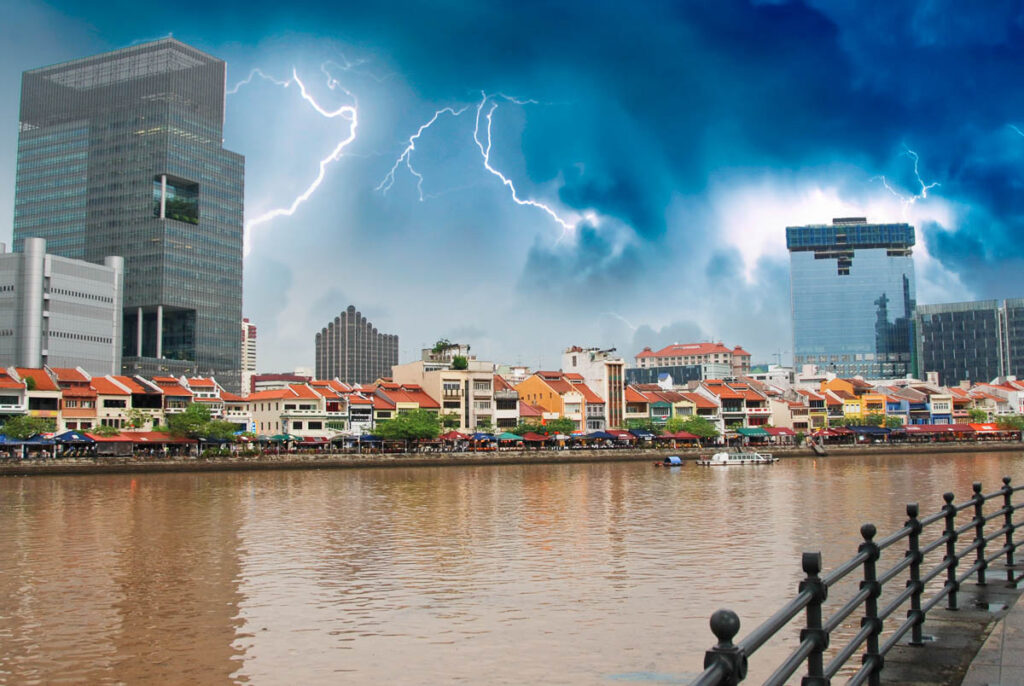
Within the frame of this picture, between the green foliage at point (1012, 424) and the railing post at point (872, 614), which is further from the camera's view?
the green foliage at point (1012, 424)

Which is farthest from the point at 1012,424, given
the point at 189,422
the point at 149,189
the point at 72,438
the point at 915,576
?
the point at 915,576

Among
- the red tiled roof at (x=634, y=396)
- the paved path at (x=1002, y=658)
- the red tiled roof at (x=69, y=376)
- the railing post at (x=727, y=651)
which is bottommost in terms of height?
the paved path at (x=1002, y=658)

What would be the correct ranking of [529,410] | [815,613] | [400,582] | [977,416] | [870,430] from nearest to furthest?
1. [815,613]
2. [400,582]
3. [529,410]
4. [870,430]
5. [977,416]

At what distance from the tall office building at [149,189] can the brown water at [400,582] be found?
121 m

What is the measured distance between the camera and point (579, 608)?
21.6 m

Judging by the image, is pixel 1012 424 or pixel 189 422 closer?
pixel 189 422

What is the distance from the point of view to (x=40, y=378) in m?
97.1

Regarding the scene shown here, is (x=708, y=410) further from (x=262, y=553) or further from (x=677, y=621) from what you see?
(x=677, y=621)

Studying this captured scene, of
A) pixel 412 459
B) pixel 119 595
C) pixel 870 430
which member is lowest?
pixel 119 595

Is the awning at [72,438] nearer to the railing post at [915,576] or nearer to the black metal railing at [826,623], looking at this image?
the black metal railing at [826,623]

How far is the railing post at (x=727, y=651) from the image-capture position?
4.77 m

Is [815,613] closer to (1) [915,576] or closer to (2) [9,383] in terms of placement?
(1) [915,576]

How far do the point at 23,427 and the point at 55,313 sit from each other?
61563 mm

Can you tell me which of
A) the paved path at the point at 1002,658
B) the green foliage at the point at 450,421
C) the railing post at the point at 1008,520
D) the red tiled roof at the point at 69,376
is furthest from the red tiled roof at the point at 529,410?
the paved path at the point at 1002,658
